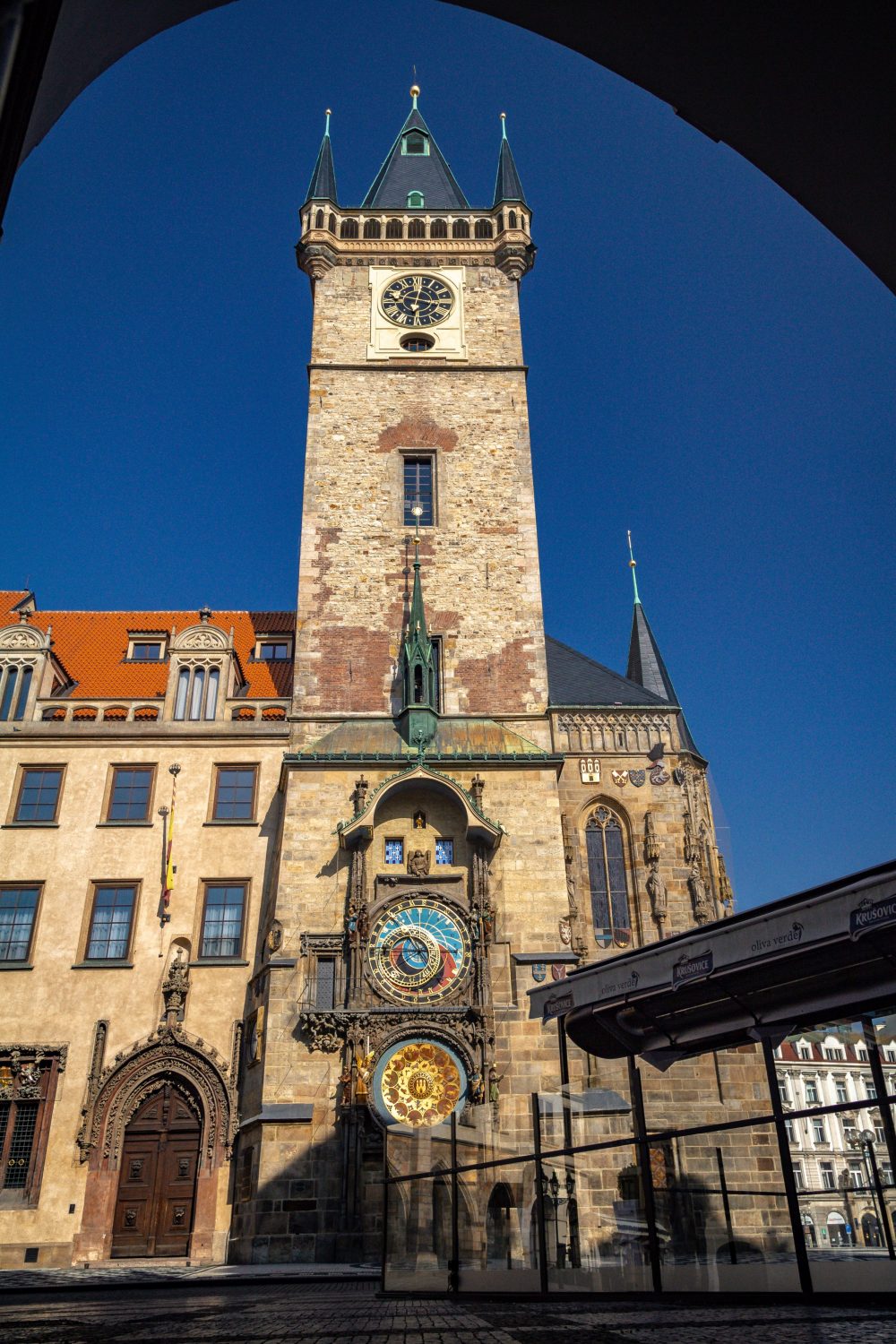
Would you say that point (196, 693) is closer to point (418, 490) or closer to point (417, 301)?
point (418, 490)

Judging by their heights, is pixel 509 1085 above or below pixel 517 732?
below

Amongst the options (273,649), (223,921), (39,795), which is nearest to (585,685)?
(273,649)

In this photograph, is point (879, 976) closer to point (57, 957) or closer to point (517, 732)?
point (517, 732)

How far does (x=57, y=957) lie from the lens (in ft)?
65.1

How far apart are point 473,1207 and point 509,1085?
866cm

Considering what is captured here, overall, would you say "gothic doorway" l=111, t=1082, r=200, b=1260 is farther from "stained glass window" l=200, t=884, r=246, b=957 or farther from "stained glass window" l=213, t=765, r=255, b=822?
"stained glass window" l=213, t=765, r=255, b=822

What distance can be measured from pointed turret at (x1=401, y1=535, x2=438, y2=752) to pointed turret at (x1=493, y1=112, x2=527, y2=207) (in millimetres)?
13061

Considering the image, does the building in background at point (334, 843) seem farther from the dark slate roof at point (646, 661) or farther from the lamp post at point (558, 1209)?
the lamp post at point (558, 1209)

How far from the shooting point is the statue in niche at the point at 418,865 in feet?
62.4

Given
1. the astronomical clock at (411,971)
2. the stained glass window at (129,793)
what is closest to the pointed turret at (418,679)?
the astronomical clock at (411,971)

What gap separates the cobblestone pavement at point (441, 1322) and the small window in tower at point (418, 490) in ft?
57.8

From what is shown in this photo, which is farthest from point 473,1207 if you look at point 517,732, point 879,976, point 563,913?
point 517,732

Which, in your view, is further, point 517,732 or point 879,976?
point 517,732

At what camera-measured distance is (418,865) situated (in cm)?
1905
